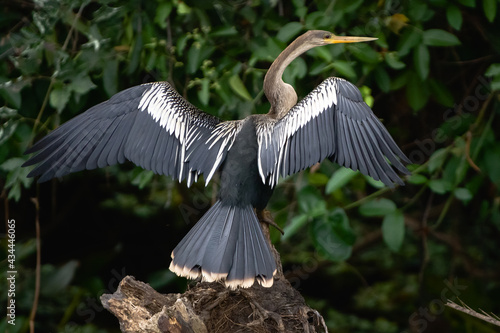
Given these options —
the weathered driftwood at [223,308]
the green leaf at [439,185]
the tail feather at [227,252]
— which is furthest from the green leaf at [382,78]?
the weathered driftwood at [223,308]

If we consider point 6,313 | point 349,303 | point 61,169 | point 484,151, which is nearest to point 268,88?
point 61,169

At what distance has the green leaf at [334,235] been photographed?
320 cm

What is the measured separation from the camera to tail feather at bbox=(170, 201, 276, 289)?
2170 millimetres

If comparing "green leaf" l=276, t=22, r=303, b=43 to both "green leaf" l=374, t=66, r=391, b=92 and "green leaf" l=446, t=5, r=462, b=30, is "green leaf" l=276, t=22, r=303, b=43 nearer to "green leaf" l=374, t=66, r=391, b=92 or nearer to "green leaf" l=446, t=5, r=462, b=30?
"green leaf" l=374, t=66, r=391, b=92

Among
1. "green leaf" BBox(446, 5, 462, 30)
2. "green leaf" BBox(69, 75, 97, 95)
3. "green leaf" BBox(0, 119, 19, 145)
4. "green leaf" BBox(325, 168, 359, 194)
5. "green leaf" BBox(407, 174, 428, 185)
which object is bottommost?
"green leaf" BBox(407, 174, 428, 185)

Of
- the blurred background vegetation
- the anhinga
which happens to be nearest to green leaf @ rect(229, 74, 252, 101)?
the blurred background vegetation

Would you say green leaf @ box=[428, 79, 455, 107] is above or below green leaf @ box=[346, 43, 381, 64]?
below

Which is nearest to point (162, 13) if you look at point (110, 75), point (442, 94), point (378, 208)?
point (110, 75)

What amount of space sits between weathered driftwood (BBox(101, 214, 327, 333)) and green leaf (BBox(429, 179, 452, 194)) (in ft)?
3.71

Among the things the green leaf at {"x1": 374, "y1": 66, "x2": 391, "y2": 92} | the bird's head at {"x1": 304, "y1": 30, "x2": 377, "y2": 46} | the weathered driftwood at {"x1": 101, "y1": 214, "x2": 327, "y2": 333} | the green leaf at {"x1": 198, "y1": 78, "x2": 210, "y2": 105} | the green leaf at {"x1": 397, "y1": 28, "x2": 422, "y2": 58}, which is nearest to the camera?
the weathered driftwood at {"x1": 101, "y1": 214, "x2": 327, "y2": 333}

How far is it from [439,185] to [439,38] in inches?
26.4

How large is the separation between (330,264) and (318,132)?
216 centimetres

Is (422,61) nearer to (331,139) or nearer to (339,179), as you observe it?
(339,179)

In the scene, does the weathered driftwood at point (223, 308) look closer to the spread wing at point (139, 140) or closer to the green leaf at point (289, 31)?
the spread wing at point (139, 140)
